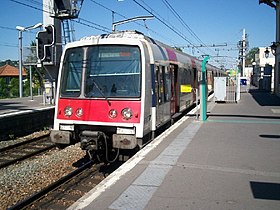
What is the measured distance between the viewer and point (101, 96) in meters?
7.23

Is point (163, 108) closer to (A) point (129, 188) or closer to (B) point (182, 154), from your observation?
(B) point (182, 154)

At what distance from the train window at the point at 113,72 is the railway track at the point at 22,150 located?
3378mm

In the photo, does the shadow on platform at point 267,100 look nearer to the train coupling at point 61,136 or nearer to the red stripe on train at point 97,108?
the red stripe on train at point 97,108

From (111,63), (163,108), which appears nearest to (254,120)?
(163,108)

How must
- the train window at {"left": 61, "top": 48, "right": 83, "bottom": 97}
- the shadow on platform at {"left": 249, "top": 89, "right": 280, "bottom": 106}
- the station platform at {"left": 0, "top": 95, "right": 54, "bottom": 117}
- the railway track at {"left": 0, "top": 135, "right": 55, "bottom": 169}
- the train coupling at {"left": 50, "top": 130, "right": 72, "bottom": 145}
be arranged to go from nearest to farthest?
the train coupling at {"left": 50, "top": 130, "right": 72, "bottom": 145}
the train window at {"left": 61, "top": 48, "right": 83, "bottom": 97}
the railway track at {"left": 0, "top": 135, "right": 55, "bottom": 169}
the station platform at {"left": 0, "top": 95, "right": 54, "bottom": 117}
the shadow on platform at {"left": 249, "top": 89, "right": 280, "bottom": 106}

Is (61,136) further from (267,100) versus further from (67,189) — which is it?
(267,100)

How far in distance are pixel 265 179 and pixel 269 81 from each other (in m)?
30.8

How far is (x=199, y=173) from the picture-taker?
543 centimetres

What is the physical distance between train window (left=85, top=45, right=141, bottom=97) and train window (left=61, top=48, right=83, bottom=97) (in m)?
0.24

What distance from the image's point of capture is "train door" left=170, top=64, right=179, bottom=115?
10203mm

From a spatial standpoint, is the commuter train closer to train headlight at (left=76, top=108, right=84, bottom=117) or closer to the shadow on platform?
train headlight at (left=76, top=108, right=84, bottom=117)

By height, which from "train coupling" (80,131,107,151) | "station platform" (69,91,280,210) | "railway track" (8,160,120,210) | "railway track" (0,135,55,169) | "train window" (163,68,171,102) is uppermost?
"train window" (163,68,171,102)

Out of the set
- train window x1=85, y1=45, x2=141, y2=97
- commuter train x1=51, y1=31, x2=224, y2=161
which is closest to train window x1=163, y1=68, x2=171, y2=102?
commuter train x1=51, y1=31, x2=224, y2=161

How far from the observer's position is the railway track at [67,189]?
594 centimetres
